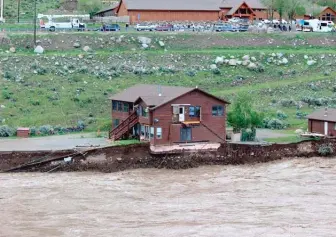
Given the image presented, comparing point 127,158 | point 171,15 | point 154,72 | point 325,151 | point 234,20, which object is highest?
point 171,15

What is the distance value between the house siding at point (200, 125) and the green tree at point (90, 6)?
52269mm

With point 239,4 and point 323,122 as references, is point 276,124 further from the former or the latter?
point 239,4

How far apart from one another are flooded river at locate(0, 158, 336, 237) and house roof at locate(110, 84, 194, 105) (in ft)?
17.6

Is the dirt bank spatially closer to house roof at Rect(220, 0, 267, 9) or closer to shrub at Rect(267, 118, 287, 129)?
shrub at Rect(267, 118, 287, 129)

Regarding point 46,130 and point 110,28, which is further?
point 110,28

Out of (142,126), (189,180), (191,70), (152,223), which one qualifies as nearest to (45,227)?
(152,223)

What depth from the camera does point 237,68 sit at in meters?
78.0

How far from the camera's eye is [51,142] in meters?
57.8

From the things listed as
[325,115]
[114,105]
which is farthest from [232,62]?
[325,115]

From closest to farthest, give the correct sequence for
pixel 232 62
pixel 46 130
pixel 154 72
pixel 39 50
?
1. pixel 46 130
2. pixel 154 72
3. pixel 232 62
4. pixel 39 50

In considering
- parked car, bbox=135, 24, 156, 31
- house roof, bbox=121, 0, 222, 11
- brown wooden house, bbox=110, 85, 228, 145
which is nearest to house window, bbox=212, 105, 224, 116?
brown wooden house, bbox=110, 85, 228, 145

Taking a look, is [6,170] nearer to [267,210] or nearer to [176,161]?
[176,161]

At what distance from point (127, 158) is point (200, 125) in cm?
527

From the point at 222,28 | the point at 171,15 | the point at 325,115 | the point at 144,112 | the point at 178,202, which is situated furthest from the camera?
the point at 171,15
